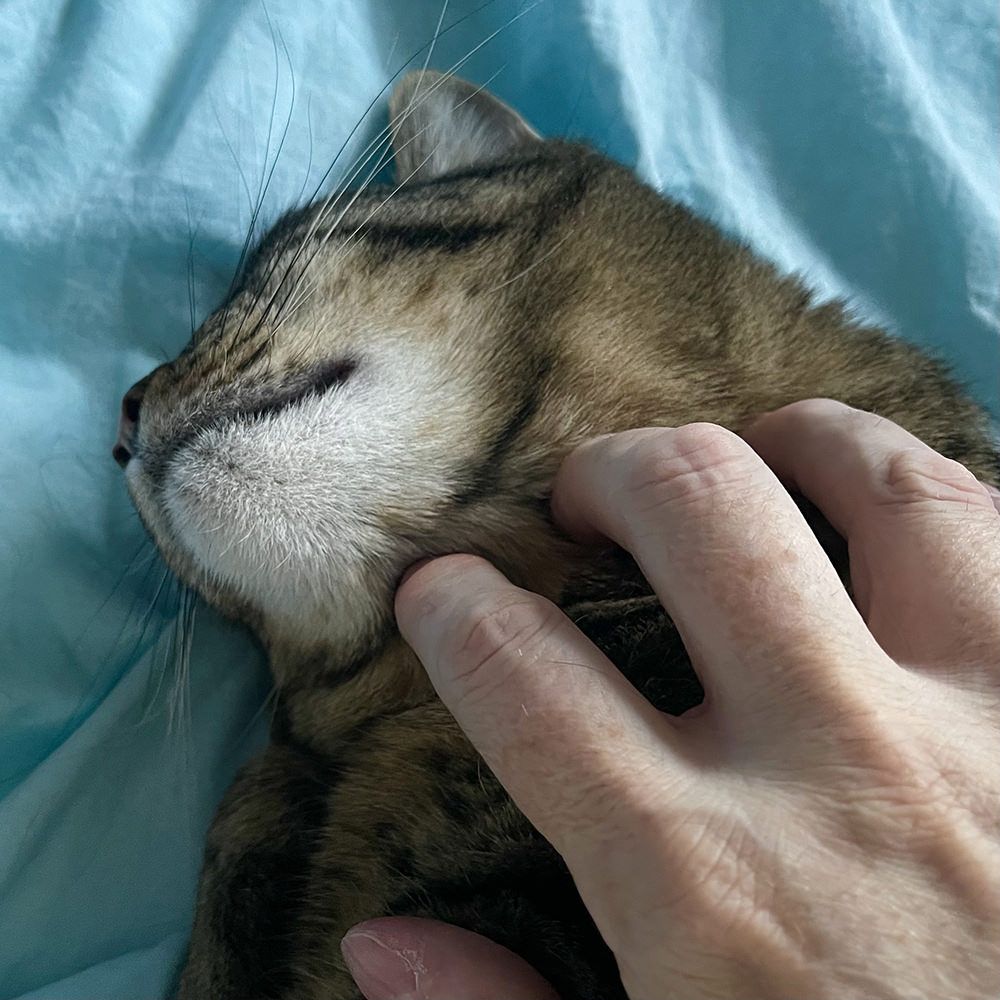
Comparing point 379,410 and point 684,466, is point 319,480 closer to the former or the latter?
point 379,410

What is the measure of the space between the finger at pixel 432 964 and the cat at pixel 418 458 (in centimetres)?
3

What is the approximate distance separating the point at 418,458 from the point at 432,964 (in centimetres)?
40

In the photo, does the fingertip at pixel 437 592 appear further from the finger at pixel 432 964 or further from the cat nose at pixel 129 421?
the cat nose at pixel 129 421

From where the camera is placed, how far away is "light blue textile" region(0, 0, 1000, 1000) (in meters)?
1.03

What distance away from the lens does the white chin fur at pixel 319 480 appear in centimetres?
80

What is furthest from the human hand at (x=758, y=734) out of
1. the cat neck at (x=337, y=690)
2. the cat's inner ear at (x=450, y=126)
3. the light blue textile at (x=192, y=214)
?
the cat's inner ear at (x=450, y=126)

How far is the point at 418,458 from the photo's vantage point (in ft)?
2.68

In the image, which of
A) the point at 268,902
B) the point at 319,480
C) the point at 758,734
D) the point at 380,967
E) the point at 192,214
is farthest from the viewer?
the point at 192,214

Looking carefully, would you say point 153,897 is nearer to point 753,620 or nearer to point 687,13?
point 753,620

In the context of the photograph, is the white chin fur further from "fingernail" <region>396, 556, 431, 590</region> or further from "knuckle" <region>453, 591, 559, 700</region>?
"knuckle" <region>453, 591, 559, 700</region>

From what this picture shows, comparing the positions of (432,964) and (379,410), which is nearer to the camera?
(432,964)

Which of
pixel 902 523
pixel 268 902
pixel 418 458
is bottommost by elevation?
pixel 268 902

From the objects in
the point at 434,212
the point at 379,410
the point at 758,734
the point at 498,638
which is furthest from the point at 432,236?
the point at 758,734

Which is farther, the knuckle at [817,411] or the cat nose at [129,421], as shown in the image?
the cat nose at [129,421]
